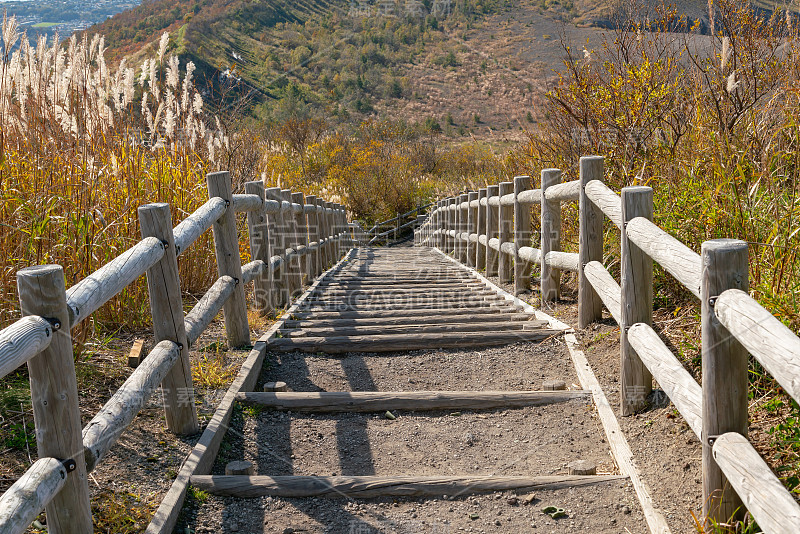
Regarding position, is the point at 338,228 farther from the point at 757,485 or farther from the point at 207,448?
the point at 757,485

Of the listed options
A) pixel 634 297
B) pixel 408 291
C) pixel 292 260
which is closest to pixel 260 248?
pixel 292 260

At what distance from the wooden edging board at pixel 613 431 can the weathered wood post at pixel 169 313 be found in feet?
6.26

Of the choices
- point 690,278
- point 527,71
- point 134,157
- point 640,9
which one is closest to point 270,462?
point 690,278

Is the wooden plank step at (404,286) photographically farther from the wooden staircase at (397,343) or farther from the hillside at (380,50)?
the hillside at (380,50)

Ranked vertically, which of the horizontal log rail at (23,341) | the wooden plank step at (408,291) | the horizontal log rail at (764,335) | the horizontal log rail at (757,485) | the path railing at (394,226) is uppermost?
the horizontal log rail at (23,341)

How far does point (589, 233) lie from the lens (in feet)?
13.2

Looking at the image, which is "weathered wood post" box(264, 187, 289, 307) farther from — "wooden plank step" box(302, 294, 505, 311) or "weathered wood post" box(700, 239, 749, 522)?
"weathered wood post" box(700, 239, 749, 522)

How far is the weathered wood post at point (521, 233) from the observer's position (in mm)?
5879

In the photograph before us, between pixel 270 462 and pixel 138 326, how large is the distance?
5.16 feet

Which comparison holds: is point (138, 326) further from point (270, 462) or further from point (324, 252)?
point (324, 252)

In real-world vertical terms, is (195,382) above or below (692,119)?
below

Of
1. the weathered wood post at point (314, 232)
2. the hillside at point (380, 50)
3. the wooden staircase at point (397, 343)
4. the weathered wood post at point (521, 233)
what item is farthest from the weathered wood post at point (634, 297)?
the hillside at point (380, 50)

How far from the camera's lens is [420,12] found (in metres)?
99.2

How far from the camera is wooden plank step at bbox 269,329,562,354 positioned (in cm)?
438
